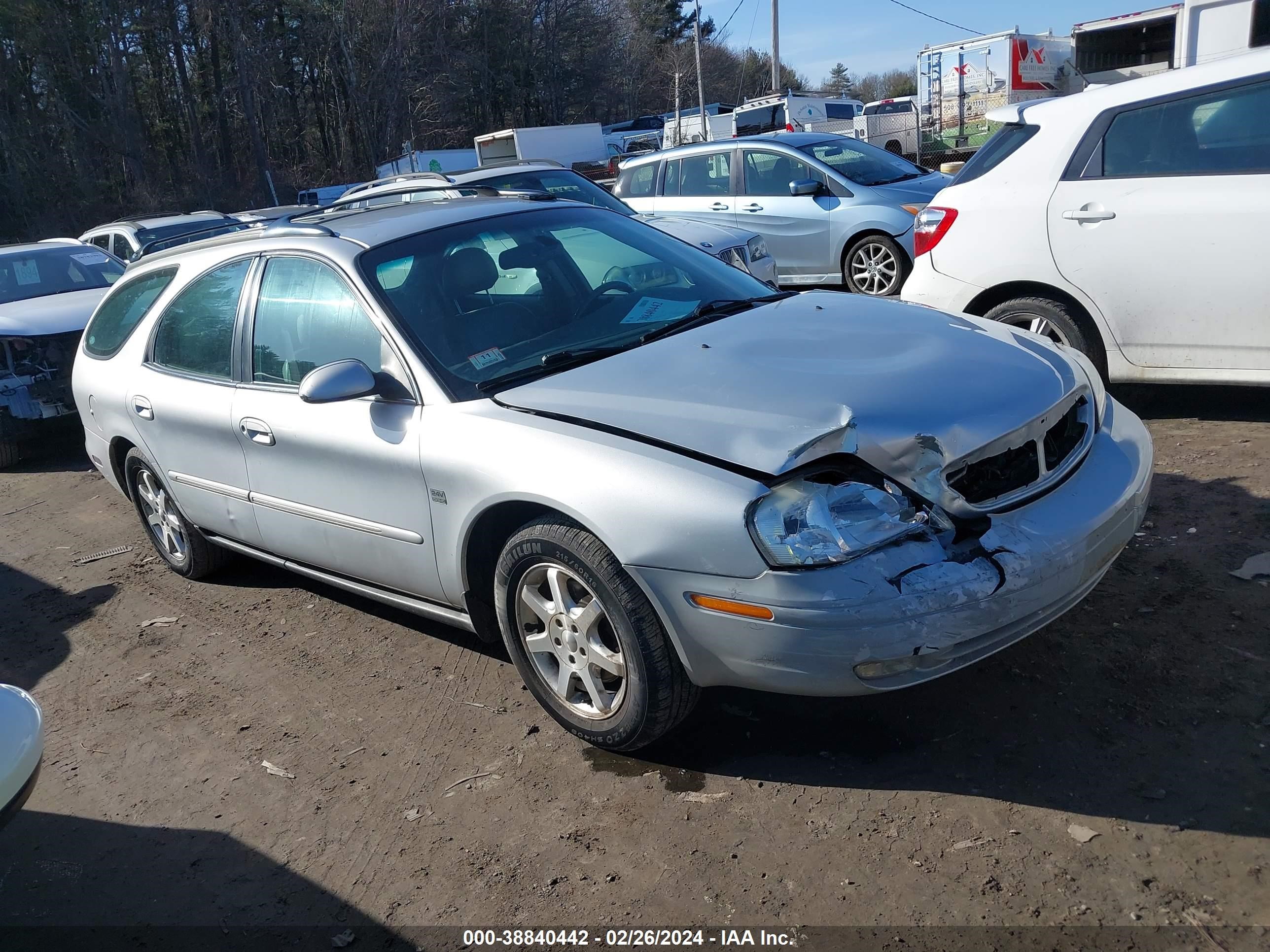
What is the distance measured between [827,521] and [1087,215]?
3.43 m

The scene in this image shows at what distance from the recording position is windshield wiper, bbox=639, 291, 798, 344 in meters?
3.80

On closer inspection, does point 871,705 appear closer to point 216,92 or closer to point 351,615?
point 351,615

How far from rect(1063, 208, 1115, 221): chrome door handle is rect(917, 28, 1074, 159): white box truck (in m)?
19.9

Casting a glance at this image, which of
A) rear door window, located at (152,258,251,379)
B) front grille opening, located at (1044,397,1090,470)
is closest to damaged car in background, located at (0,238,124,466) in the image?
rear door window, located at (152,258,251,379)

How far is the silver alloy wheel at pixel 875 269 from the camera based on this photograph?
33.2 ft

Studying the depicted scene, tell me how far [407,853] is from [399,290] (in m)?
1.97

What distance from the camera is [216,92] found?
46.5 meters

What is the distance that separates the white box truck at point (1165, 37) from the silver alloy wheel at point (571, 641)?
14.0 meters

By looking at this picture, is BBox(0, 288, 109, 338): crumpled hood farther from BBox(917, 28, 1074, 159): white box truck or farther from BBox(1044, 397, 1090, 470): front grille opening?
BBox(917, 28, 1074, 159): white box truck

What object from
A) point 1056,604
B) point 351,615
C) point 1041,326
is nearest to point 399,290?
point 351,615

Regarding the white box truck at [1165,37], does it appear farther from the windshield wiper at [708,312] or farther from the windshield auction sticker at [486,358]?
the windshield auction sticker at [486,358]

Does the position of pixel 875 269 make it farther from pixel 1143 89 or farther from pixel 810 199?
pixel 1143 89

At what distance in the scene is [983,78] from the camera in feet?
83.4

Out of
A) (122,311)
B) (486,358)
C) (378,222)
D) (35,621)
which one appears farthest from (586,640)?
(122,311)
